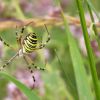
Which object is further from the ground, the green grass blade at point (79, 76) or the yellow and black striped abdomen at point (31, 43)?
the yellow and black striped abdomen at point (31, 43)

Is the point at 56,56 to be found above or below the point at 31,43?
above

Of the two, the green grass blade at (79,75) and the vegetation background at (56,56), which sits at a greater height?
the vegetation background at (56,56)

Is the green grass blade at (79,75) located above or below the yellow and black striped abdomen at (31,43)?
below

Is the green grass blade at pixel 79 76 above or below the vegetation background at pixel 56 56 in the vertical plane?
below

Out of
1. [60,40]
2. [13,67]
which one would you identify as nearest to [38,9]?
[60,40]

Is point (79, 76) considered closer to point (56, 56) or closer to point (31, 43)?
point (31, 43)

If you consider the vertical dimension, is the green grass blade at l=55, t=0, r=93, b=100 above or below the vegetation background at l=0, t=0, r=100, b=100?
below

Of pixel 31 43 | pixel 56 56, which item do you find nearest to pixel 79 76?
pixel 31 43

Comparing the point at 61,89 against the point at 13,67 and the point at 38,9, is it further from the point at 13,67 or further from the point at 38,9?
the point at 38,9

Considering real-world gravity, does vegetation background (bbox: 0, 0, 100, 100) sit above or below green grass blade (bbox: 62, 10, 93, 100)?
above

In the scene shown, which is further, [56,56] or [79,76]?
[56,56]
